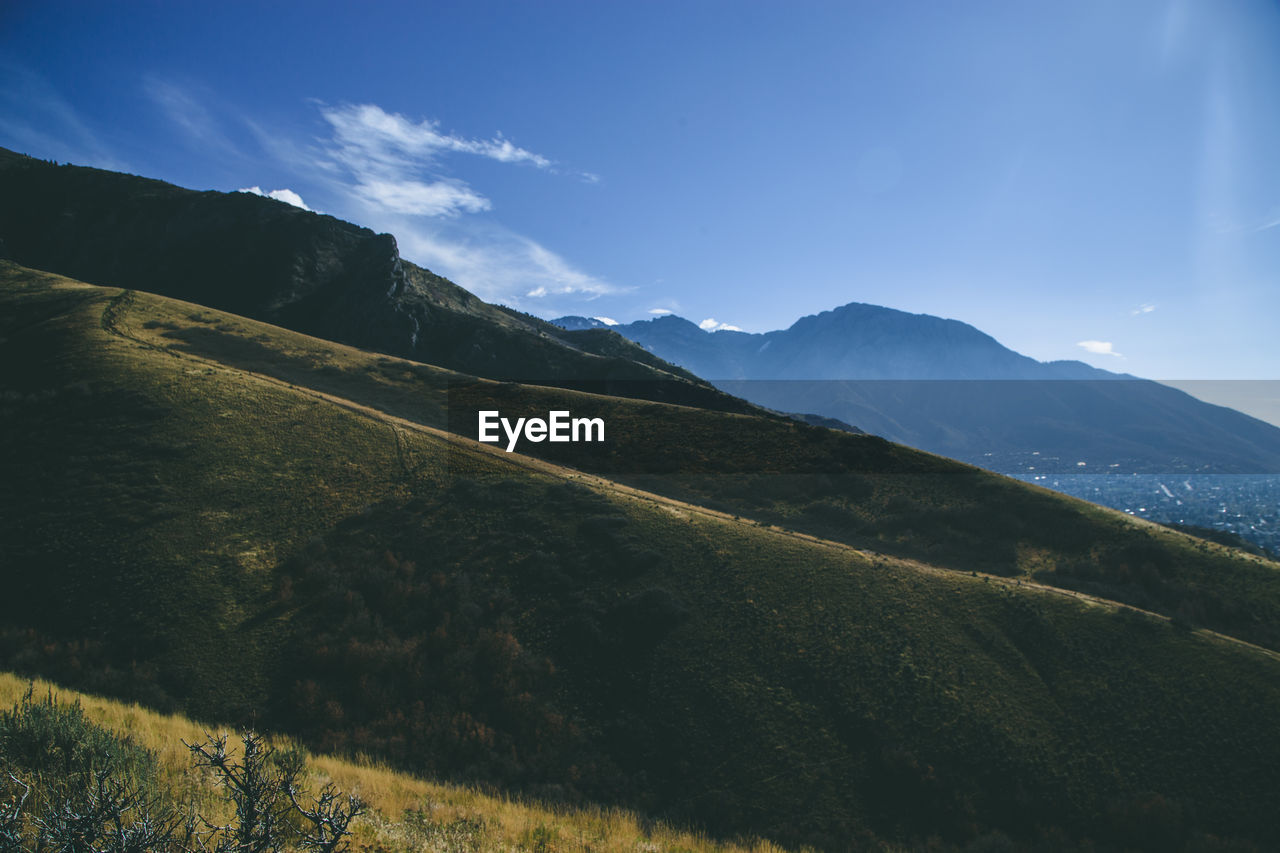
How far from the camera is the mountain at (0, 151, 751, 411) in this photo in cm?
11188

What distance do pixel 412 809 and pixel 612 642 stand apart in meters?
11.8

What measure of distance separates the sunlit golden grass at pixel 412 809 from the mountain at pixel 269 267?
87.3 m

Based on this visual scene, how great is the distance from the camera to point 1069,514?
37156 mm

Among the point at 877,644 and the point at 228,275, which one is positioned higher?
the point at 228,275

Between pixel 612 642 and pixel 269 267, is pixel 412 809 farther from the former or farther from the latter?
pixel 269 267

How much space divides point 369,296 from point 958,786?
421 ft

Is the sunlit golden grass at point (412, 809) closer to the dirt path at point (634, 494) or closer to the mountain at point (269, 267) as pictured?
the dirt path at point (634, 494)

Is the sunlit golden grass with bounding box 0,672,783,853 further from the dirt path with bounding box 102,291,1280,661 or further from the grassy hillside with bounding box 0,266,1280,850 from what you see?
the dirt path with bounding box 102,291,1280,661

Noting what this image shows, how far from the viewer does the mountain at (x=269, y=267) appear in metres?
112

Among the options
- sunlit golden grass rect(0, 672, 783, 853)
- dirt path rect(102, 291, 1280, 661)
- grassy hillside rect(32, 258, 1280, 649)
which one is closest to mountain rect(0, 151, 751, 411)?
grassy hillside rect(32, 258, 1280, 649)

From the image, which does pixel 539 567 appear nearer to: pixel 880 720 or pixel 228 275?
pixel 880 720

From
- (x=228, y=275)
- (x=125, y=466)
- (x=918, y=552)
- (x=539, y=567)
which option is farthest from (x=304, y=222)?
(x=918, y=552)

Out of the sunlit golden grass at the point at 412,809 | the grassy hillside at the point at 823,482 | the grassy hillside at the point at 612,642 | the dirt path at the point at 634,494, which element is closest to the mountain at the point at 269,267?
the grassy hillside at the point at 823,482

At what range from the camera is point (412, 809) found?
11117 millimetres
